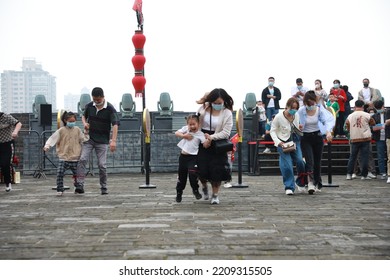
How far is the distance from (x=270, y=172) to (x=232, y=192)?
20.7 ft

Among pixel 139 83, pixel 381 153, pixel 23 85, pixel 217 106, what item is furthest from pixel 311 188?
pixel 23 85

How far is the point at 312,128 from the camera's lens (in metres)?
10.5

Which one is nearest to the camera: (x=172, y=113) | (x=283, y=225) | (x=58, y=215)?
(x=283, y=225)

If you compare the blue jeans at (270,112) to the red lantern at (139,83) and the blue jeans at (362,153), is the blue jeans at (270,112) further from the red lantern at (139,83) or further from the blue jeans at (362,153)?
the blue jeans at (362,153)

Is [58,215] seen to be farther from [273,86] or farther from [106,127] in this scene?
[273,86]

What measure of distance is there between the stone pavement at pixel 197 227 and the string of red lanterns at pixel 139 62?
964cm

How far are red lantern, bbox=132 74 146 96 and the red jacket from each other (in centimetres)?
580

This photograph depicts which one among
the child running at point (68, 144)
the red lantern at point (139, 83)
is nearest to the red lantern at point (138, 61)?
the red lantern at point (139, 83)

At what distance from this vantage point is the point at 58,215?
25.2 feet

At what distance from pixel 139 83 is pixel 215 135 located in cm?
1134

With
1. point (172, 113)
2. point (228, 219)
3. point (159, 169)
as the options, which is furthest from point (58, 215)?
point (172, 113)

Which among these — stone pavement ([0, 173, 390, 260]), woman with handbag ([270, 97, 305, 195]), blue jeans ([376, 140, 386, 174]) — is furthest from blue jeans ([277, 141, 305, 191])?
blue jeans ([376, 140, 386, 174])

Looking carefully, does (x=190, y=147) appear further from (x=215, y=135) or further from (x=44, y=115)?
(x=44, y=115)

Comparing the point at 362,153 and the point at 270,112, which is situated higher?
the point at 270,112
